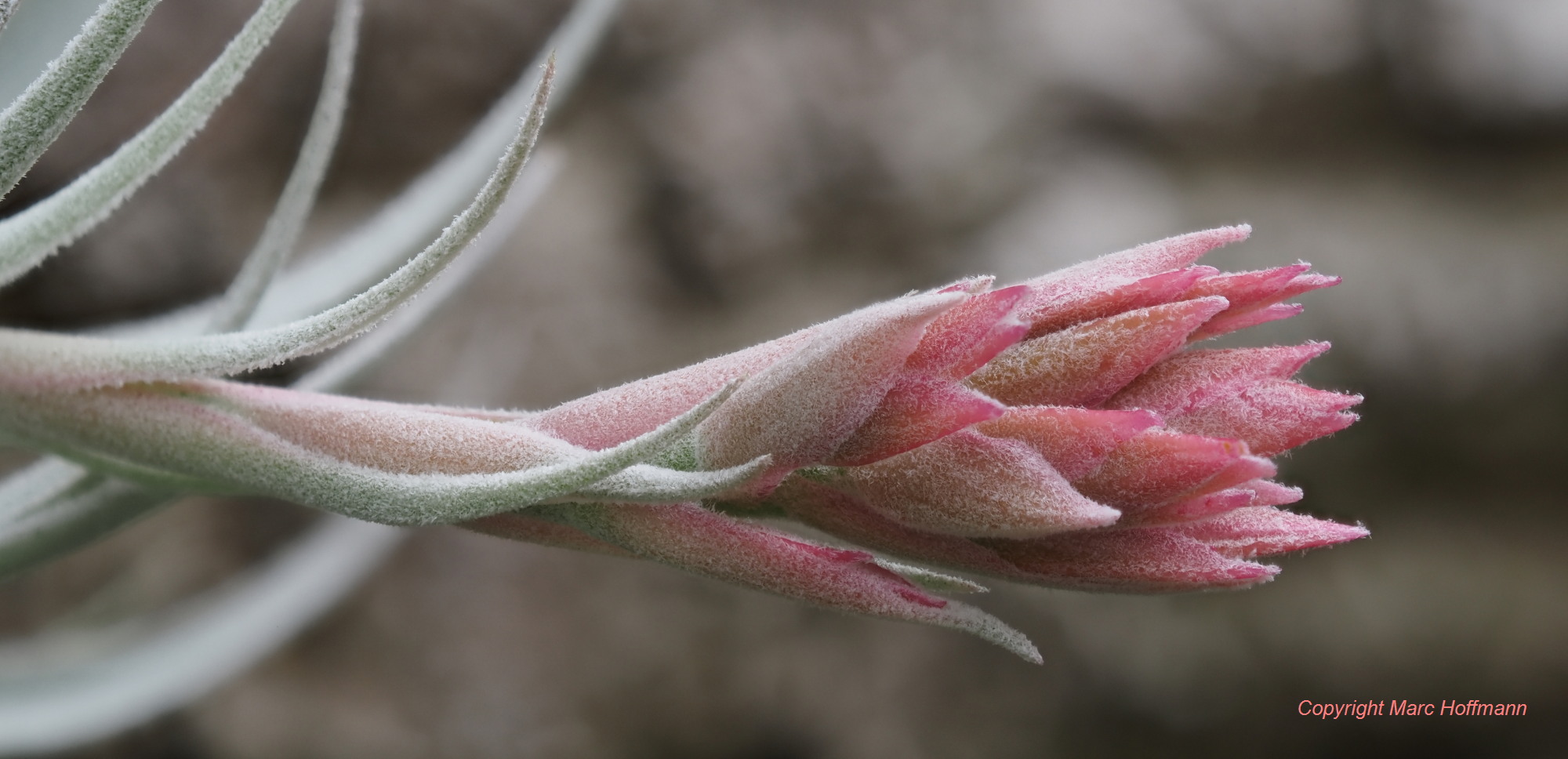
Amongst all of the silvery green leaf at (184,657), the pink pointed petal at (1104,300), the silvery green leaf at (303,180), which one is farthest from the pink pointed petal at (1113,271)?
the silvery green leaf at (184,657)

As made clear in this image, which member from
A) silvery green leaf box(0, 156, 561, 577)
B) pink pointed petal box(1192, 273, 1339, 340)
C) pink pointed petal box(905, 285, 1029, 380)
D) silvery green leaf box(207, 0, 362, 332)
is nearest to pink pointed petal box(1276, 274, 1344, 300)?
pink pointed petal box(1192, 273, 1339, 340)

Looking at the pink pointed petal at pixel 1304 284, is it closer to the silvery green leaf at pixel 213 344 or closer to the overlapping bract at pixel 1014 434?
the overlapping bract at pixel 1014 434

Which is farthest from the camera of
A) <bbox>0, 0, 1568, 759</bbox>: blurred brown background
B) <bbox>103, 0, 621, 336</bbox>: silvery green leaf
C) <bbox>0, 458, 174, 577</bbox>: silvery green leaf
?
<bbox>0, 0, 1568, 759</bbox>: blurred brown background

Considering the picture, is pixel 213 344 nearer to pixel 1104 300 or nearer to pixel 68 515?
pixel 68 515

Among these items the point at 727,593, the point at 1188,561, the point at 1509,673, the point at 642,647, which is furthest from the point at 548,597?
the point at 1509,673

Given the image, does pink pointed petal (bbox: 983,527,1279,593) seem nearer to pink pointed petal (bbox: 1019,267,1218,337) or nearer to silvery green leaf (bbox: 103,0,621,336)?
pink pointed petal (bbox: 1019,267,1218,337)

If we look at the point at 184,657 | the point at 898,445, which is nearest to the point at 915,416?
the point at 898,445
